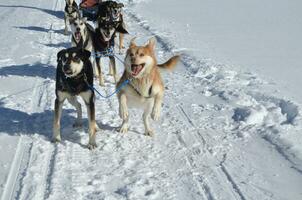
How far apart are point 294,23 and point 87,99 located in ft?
26.7

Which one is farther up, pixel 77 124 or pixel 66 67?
pixel 66 67

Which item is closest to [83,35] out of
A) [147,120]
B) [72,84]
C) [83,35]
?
[83,35]

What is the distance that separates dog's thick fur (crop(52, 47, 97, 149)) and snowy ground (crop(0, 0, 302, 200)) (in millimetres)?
244

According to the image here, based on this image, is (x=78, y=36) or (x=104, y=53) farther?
(x=78, y=36)

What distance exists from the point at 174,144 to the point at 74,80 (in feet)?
4.03

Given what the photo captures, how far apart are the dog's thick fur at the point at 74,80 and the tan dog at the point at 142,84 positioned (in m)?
0.40

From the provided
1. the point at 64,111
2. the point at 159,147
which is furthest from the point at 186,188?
the point at 64,111

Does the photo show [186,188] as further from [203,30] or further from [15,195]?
[203,30]

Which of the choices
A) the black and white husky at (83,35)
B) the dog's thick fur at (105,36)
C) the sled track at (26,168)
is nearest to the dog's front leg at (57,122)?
the sled track at (26,168)

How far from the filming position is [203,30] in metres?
11.1

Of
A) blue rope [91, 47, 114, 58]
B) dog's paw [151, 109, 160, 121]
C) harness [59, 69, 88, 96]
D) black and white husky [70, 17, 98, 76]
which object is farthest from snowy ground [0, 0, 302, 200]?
black and white husky [70, 17, 98, 76]

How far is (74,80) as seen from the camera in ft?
14.3

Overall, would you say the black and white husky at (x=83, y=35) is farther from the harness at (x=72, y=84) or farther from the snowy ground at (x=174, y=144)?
the harness at (x=72, y=84)

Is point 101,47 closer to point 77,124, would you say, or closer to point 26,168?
point 77,124
